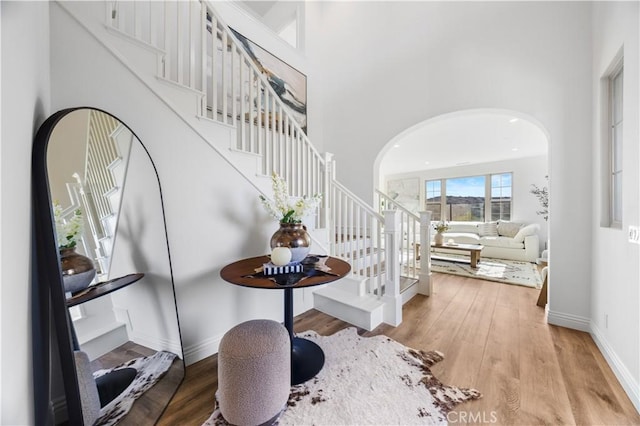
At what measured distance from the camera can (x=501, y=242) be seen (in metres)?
5.36

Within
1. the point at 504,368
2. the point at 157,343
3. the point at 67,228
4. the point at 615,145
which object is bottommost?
the point at 504,368

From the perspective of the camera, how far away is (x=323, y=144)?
429cm

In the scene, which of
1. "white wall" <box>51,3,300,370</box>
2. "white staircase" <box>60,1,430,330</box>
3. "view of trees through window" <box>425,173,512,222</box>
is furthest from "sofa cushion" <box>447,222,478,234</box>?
"white wall" <box>51,3,300,370</box>

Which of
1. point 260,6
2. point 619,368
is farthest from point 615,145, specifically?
point 260,6

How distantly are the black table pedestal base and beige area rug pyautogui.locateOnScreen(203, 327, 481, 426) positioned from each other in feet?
0.14

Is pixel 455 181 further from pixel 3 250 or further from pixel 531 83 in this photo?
pixel 3 250

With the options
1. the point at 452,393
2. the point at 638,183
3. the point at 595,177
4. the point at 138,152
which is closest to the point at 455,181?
the point at 595,177

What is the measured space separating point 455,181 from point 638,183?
6.73m

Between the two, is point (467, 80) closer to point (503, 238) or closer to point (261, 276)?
point (261, 276)

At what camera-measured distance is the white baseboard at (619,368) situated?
132 centimetres

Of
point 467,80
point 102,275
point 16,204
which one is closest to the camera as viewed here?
point 16,204

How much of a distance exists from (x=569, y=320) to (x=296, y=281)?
104 inches

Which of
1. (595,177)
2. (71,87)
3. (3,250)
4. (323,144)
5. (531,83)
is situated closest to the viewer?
(3,250)

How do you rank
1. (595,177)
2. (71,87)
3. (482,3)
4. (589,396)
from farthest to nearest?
1. (482,3)
2. (595,177)
3. (589,396)
4. (71,87)
